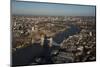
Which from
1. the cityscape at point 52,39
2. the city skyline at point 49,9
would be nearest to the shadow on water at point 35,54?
the cityscape at point 52,39

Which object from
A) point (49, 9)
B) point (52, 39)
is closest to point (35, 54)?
point (52, 39)

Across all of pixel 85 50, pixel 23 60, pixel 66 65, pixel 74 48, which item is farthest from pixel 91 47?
pixel 23 60

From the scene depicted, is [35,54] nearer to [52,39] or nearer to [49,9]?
[52,39]

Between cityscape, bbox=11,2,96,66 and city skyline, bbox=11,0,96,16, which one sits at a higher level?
city skyline, bbox=11,0,96,16

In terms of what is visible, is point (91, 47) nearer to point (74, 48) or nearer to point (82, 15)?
point (74, 48)

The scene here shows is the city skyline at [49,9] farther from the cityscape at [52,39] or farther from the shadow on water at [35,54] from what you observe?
the shadow on water at [35,54]

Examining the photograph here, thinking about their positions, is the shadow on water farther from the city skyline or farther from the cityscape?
the city skyline

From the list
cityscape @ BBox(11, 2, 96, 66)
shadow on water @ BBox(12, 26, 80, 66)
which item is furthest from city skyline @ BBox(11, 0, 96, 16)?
shadow on water @ BBox(12, 26, 80, 66)
